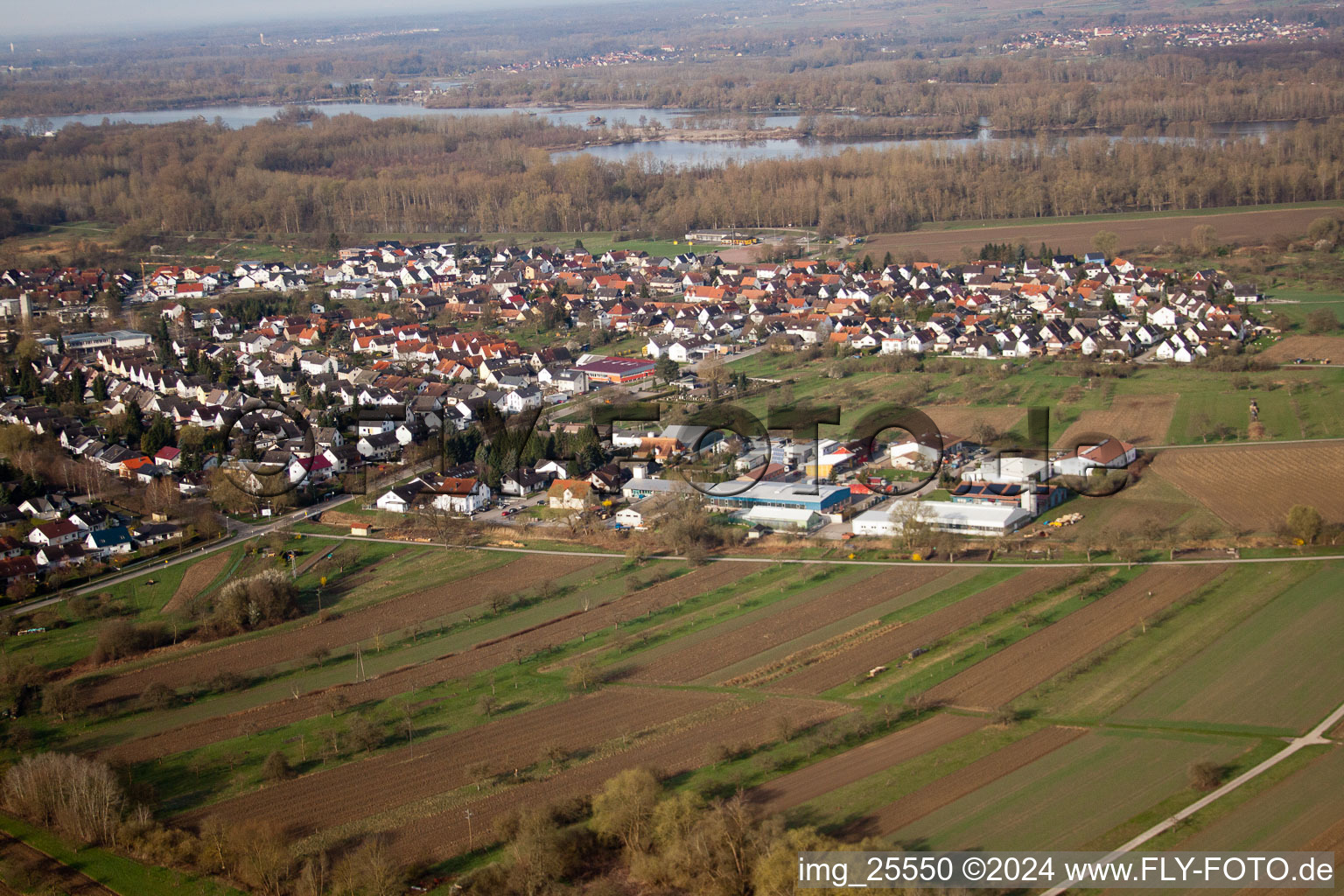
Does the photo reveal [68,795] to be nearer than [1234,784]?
No

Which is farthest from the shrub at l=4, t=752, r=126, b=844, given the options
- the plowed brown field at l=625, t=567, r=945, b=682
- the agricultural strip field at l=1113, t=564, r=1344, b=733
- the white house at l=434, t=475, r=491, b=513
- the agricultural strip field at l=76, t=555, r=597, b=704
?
the agricultural strip field at l=1113, t=564, r=1344, b=733

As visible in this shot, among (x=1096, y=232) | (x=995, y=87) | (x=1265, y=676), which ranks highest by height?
(x=995, y=87)

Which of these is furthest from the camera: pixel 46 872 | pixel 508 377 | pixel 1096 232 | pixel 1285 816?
pixel 1096 232

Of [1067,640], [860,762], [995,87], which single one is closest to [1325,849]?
[860,762]

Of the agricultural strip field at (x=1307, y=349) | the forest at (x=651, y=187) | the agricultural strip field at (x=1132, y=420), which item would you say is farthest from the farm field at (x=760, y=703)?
the forest at (x=651, y=187)

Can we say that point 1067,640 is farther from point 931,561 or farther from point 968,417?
point 968,417

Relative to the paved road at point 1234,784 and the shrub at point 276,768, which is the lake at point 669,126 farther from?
the shrub at point 276,768
